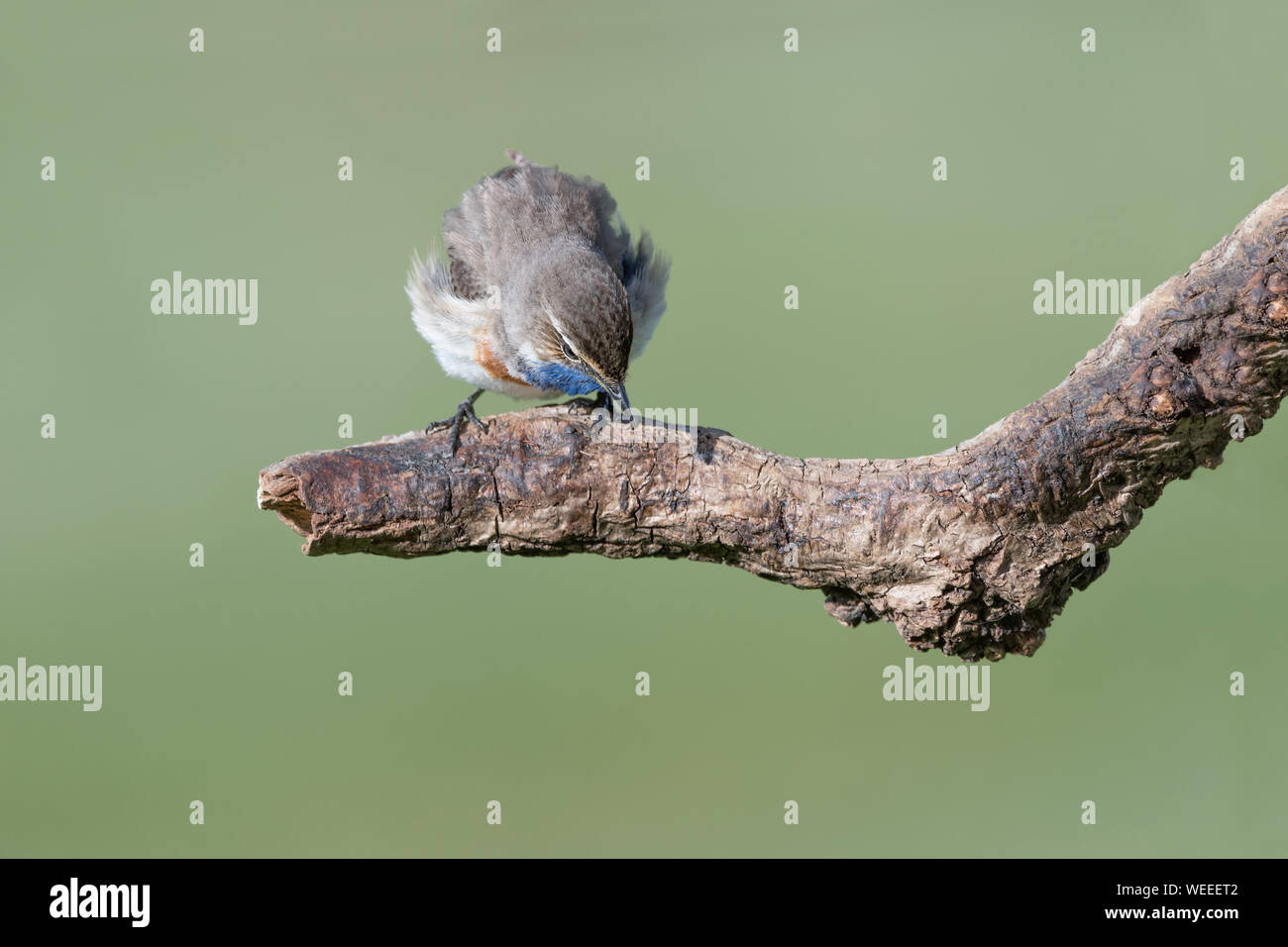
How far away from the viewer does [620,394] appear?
10.8 ft

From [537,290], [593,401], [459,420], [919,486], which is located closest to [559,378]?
[593,401]

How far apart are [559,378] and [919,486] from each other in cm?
119

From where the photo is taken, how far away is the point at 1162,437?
279 cm

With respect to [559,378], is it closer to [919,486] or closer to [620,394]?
[620,394]

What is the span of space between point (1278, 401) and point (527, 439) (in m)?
1.88

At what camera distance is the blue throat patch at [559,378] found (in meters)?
3.42

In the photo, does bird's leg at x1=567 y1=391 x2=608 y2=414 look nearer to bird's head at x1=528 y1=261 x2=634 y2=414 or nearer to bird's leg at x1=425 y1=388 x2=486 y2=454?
bird's head at x1=528 y1=261 x2=634 y2=414

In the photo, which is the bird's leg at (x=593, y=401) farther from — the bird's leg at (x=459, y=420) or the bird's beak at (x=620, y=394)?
the bird's leg at (x=459, y=420)

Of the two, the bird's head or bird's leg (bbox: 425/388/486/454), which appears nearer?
bird's leg (bbox: 425/388/486/454)

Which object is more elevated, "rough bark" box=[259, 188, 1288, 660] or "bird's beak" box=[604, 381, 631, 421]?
"bird's beak" box=[604, 381, 631, 421]

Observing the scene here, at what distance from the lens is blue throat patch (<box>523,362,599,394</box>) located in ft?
11.2

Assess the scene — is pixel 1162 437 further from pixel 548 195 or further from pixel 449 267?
pixel 449 267

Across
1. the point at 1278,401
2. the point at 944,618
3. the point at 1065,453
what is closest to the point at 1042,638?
the point at 944,618

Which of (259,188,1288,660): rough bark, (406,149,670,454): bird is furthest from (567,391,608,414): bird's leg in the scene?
(259,188,1288,660): rough bark
